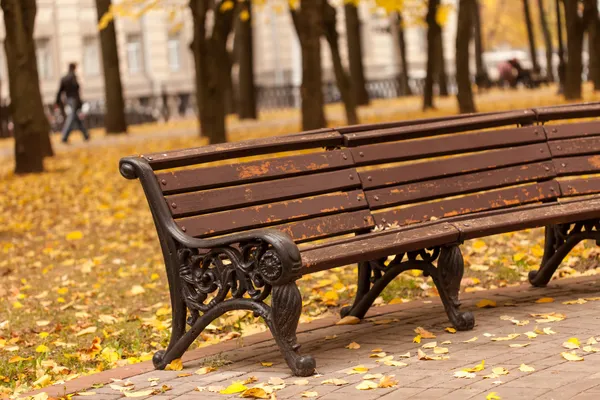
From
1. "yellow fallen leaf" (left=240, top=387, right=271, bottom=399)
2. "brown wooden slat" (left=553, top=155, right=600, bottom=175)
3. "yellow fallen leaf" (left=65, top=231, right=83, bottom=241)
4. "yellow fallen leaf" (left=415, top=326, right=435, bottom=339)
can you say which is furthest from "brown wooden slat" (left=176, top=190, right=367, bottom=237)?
"yellow fallen leaf" (left=65, top=231, right=83, bottom=241)

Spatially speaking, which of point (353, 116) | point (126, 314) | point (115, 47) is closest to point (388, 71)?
point (115, 47)

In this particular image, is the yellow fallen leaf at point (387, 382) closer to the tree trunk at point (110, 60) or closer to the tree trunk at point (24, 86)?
the tree trunk at point (24, 86)

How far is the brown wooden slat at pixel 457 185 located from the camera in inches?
252

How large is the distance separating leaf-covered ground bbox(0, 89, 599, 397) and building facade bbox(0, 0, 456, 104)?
1152 inches

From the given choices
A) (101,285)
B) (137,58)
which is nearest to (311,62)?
(101,285)

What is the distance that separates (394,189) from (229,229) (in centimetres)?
110

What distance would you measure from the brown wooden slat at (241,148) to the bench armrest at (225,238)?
8 centimetres

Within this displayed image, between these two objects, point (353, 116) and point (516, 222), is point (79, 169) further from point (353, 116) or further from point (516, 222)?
point (516, 222)

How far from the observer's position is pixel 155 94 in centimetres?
4822

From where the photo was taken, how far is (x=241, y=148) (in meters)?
5.90

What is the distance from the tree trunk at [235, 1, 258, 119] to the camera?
2942 cm

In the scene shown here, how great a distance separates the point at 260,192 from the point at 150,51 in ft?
142

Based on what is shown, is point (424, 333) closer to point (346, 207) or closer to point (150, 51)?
point (346, 207)

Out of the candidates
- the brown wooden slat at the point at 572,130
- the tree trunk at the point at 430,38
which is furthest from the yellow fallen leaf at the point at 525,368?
the tree trunk at the point at 430,38
